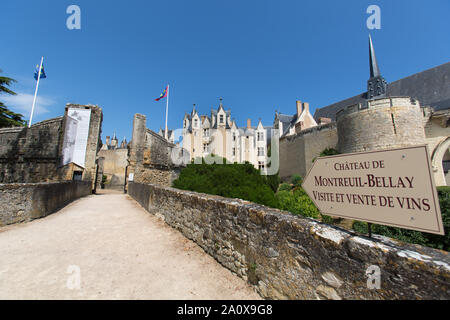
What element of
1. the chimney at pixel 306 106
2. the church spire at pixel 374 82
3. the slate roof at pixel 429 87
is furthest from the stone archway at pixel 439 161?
the chimney at pixel 306 106

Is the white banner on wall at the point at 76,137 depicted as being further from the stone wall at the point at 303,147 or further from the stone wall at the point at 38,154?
the stone wall at the point at 303,147

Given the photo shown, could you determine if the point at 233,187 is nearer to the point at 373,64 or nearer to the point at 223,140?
the point at 223,140

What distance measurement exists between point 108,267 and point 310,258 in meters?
3.02

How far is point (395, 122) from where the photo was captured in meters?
16.7

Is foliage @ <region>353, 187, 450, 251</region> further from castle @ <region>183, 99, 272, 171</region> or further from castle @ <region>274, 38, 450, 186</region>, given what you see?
castle @ <region>183, 99, 272, 171</region>

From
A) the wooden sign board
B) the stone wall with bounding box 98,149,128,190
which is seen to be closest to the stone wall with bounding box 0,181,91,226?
the wooden sign board

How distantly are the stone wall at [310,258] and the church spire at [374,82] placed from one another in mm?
32722

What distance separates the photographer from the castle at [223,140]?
32.6m

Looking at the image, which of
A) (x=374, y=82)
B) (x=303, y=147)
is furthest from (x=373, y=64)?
(x=303, y=147)

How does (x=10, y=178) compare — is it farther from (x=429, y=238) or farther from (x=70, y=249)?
(x=429, y=238)

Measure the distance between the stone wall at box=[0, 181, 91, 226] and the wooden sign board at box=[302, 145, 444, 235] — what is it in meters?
7.83

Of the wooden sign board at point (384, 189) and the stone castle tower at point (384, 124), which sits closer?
the wooden sign board at point (384, 189)

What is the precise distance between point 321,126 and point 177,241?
86.4 feet
